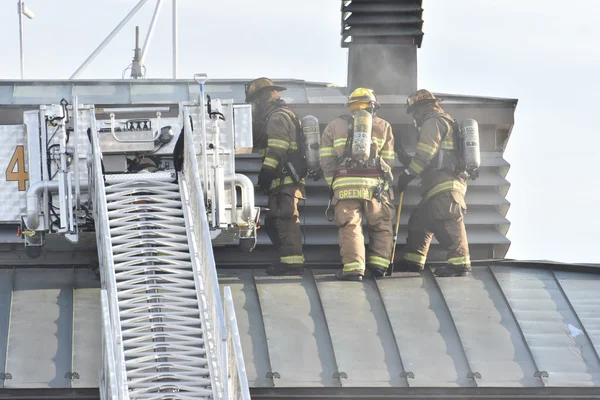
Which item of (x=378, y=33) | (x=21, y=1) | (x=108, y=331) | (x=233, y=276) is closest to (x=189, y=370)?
(x=108, y=331)

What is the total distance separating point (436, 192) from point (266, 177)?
1939 millimetres

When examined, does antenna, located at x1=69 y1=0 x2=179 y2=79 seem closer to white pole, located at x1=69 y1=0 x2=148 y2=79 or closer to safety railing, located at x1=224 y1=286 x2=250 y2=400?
white pole, located at x1=69 y1=0 x2=148 y2=79

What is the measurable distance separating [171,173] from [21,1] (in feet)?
33.9

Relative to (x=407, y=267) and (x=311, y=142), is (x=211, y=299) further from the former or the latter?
(x=407, y=267)

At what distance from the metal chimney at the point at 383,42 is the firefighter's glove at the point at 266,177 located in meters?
3.43

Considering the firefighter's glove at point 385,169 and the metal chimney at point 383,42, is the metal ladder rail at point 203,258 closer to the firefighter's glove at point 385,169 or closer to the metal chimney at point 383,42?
the firefighter's glove at point 385,169

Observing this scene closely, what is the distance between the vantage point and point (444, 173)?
50.9ft

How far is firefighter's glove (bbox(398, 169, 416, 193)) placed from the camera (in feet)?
51.2

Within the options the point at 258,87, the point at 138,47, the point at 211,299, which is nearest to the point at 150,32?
the point at 138,47

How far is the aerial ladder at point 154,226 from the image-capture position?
1199 centimetres

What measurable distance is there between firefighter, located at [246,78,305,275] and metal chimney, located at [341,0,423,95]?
3.04 m

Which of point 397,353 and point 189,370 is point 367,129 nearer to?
point 397,353

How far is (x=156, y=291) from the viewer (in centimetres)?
1289

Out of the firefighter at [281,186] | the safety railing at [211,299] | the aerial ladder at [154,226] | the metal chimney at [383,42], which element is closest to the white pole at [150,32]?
the metal chimney at [383,42]
